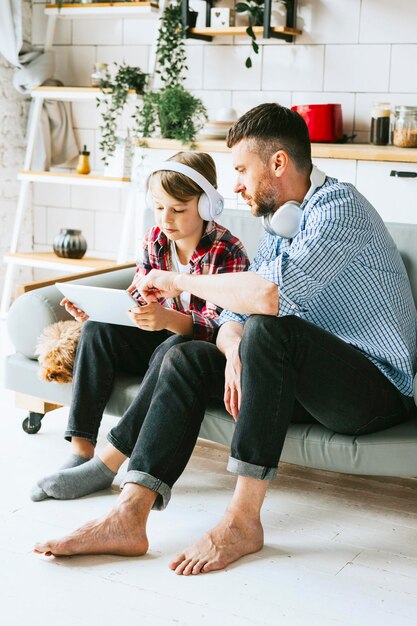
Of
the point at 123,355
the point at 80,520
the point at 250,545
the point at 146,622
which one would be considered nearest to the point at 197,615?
the point at 146,622

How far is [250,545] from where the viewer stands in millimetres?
2156

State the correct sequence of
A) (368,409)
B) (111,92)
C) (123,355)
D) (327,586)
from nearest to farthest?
(327,586) → (368,409) → (123,355) → (111,92)

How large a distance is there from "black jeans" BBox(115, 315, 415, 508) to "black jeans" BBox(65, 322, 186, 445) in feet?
0.89

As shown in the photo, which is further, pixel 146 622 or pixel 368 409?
pixel 368 409

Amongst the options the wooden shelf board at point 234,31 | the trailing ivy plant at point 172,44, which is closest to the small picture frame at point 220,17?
the wooden shelf board at point 234,31

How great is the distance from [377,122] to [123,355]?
6.88 feet

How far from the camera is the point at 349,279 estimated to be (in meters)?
2.22

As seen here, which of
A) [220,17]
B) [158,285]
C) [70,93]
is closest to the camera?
[158,285]

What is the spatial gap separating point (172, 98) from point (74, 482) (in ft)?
7.88

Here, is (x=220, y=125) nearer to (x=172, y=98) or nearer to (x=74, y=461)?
(x=172, y=98)

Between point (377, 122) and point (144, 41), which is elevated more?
point (144, 41)

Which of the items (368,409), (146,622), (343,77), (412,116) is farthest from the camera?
(343,77)

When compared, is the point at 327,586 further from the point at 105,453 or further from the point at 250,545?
the point at 105,453

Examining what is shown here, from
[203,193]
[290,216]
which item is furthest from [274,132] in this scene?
[203,193]
